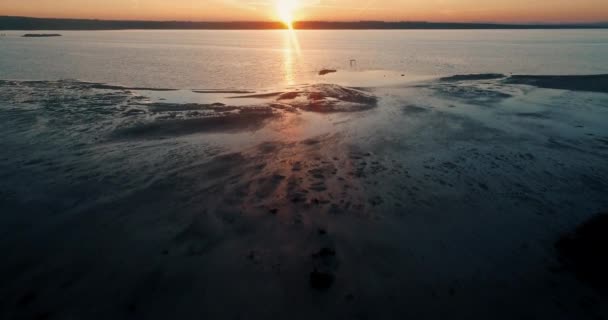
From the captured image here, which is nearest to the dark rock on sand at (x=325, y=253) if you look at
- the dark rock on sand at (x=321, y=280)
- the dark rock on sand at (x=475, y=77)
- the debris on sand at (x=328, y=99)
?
the dark rock on sand at (x=321, y=280)

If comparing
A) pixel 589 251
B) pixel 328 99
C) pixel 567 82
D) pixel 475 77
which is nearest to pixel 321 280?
pixel 589 251

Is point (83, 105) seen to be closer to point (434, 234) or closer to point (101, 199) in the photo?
point (101, 199)

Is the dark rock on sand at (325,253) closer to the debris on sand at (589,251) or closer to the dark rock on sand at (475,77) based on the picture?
the debris on sand at (589,251)

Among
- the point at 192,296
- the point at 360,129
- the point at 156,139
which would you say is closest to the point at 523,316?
the point at 192,296

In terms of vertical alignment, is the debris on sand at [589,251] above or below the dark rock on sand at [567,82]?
below

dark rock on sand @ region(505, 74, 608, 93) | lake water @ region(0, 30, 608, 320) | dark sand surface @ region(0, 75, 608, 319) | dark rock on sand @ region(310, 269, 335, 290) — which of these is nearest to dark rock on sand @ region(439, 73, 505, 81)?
dark rock on sand @ region(505, 74, 608, 93)

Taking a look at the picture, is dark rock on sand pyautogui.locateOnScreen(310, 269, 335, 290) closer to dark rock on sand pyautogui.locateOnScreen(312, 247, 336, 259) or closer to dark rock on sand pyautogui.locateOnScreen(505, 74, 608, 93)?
dark rock on sand pyautogui.locateOnScreen(312, 247, 336, 259)
